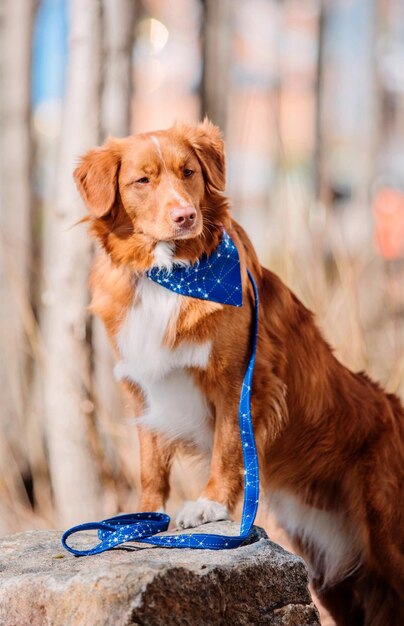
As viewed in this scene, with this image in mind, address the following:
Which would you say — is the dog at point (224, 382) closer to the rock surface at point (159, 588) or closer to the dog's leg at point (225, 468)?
→ the dog's leg at point (225, 468)

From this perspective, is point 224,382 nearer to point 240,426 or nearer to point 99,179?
point 240,426

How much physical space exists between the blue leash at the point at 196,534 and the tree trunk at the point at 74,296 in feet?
5.53

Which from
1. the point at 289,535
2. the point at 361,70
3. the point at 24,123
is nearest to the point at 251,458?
the point at 289,535

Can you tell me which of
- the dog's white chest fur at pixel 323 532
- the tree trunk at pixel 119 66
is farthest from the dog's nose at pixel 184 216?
the tree trunk at pixel 119 66

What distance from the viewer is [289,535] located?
3691 mm

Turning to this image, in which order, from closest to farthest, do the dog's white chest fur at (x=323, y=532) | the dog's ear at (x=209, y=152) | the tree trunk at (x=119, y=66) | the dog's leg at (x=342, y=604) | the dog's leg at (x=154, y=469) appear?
the dog's ear at (x=209, y=152) < the dog's leg at (x=154, y=469) < the dog's white chest fur at (x=323, y=532) < the dog's leg at (x=342, y=604) < the tree trunk at (x=119, y=66)

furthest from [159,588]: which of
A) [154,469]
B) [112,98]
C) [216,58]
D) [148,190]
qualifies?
[216,58]

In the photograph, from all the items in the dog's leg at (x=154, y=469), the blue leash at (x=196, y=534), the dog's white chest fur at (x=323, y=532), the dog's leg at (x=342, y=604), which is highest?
the blue leash at (x=196, y=534)

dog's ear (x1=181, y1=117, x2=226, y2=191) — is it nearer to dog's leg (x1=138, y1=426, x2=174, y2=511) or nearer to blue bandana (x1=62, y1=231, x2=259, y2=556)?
blue bandana (x1=62, y1=231, x2=259, y2=556)

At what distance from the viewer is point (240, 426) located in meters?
2.94

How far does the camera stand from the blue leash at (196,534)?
2.50m

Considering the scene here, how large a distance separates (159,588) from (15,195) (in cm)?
473

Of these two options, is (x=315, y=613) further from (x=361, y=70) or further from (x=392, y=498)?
(x=361, y=70)

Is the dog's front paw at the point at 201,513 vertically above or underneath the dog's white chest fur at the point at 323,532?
above
